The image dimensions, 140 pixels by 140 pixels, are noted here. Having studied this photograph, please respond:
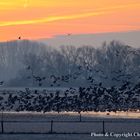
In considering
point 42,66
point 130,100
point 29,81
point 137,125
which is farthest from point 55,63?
point 137,125

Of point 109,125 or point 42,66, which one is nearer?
point 109,125

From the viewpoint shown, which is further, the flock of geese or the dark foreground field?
the flock of geese

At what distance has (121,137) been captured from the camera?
32.5 meters

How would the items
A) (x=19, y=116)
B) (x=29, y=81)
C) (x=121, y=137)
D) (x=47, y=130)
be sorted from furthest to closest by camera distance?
(x=29, y=81) < (x=19, y=116) < (x=47, y=130) < (x=121, y=137)

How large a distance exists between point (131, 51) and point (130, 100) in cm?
8913

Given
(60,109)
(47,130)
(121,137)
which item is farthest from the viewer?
(60,109)

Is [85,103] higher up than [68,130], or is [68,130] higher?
[85,103]

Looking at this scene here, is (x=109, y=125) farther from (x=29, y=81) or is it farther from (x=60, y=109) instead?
(x=29, y=81)

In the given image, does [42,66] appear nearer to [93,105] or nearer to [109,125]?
[93,105]

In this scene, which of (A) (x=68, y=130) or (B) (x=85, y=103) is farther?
(B) (x=85, y=103)

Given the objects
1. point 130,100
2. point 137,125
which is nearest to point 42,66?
point 130,100

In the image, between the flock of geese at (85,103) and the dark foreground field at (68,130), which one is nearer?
the dark foreground field at (68,130)

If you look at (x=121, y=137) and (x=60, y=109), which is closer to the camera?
(x=121, y=137)

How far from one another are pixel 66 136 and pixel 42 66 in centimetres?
13547
